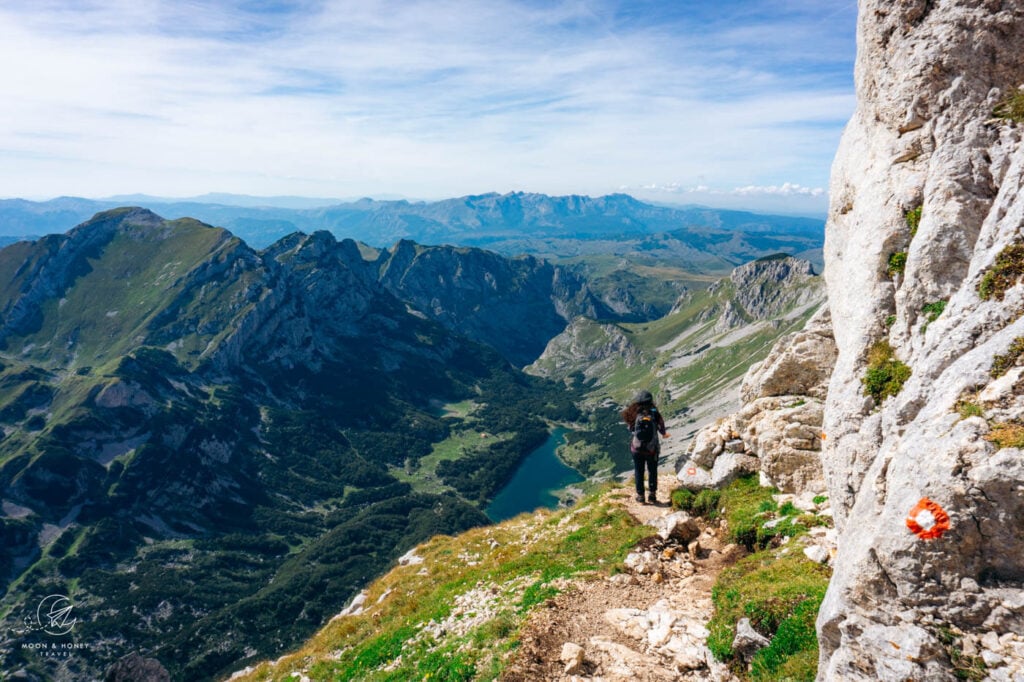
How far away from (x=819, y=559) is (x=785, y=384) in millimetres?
13023

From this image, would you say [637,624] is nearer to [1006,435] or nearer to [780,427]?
[1006,435]

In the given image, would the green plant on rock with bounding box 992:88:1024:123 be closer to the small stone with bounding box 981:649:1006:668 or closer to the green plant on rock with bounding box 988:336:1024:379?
the green plant on rock with bounding box 988:336:1024:379

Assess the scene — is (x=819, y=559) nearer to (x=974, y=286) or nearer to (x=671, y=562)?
(x=671, y=562)

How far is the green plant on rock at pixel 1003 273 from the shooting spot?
38.4 ft

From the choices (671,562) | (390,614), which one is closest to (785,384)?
(671,562)

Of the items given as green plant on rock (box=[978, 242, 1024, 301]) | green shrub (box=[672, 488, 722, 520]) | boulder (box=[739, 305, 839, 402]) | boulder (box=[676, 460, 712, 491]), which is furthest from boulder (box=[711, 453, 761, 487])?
green plant on rock (box=[978, 242, 1024, 301])

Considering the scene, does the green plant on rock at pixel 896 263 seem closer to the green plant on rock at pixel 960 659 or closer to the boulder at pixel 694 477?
the green plant on rock at pixel 960 659

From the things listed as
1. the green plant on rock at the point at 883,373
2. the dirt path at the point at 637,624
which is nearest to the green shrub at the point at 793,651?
the dirt path at the point at 637,624

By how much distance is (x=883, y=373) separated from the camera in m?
14.8

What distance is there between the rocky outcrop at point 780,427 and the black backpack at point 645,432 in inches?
142

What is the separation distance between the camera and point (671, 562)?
2098 centimetres

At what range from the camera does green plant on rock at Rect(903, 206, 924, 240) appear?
626 inches

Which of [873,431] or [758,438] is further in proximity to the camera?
[758,438]

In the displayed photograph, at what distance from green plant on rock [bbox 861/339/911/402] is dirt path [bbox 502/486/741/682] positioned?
8700 mm
